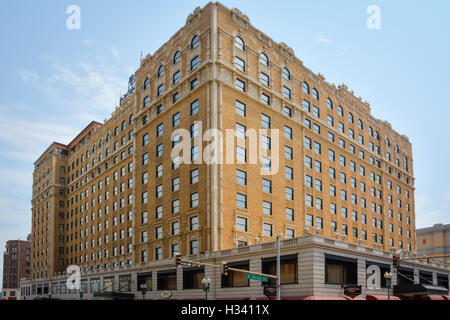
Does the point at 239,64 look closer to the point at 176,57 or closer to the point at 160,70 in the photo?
the point at 176,57

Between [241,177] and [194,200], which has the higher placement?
[241,177]

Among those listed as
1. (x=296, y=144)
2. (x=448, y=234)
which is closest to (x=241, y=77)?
(x=296, y=144)

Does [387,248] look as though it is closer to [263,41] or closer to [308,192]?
[308,192]

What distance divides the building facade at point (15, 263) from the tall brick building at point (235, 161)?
385 ft

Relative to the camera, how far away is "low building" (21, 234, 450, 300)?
129 feet

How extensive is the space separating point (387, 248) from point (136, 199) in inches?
1674

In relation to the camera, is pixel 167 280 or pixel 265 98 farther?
pixel 265 98

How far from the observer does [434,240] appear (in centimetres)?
11388

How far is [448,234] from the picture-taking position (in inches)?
4392

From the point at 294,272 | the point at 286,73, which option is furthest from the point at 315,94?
the point at 294,272

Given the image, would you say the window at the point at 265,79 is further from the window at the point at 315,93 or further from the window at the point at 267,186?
the window at the point at 267,186

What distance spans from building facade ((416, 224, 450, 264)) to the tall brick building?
30.8 meters

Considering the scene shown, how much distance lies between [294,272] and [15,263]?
178167 millimetres

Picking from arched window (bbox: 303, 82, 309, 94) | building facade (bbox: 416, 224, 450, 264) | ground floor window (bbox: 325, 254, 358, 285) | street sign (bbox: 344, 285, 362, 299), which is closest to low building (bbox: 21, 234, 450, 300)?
ground floor window (bbox: 325, 254, 358, 285)
